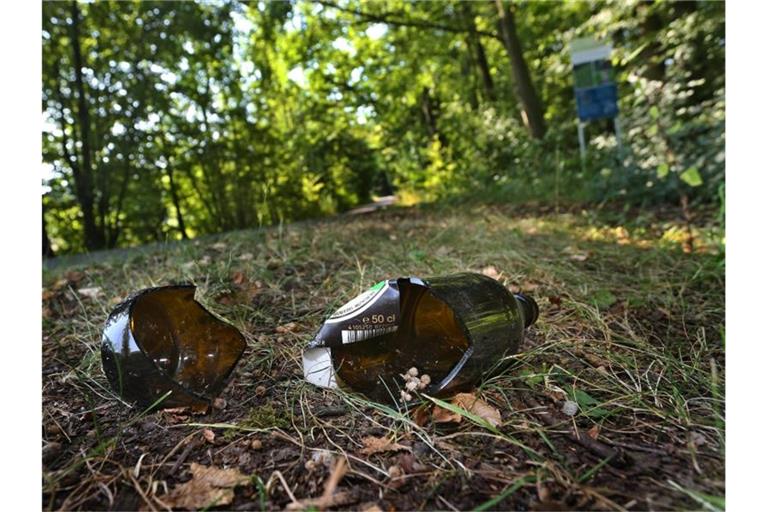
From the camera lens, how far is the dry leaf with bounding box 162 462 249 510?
72 centimetres

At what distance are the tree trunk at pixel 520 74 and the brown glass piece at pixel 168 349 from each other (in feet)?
26.8

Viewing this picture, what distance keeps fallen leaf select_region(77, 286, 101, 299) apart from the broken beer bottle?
4.44 feet

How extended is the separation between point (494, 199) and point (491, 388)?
6.05 m

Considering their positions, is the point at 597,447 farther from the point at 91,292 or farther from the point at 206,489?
Answer: the point at 91,292

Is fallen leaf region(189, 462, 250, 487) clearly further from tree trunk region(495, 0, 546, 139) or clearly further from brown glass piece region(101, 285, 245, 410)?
tree trunk region(495, 0, 546, 139)

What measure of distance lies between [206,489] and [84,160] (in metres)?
5.49

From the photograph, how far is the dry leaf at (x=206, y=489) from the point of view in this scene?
72 centimetres

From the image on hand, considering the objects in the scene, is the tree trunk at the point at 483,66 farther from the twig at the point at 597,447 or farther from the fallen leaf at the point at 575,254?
the twig at the point at 597,447

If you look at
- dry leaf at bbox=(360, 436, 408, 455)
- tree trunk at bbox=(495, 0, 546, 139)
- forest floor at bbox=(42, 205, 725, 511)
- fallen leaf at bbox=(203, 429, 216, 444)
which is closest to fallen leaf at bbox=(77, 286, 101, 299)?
forest floor at bbox=(42, 205, 725, 511)

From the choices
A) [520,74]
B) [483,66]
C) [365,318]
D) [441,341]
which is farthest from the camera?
[483,66]

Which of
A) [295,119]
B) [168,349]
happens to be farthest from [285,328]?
[295,119]

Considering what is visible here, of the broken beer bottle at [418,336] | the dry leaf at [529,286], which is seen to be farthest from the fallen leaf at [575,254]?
the broken beer bottle at [418,336]

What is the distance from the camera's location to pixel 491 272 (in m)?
1.97
